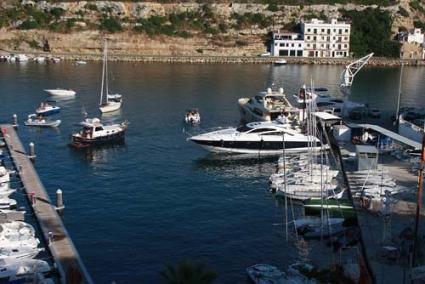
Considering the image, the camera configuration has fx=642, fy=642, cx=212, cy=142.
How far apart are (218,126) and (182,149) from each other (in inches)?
423

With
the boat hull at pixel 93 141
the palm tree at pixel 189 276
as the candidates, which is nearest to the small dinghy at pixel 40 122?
the boat hull at pixel 93 141

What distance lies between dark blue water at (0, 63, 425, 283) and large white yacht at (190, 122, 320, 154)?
1.27 meters

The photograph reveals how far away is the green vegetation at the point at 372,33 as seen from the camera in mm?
137375

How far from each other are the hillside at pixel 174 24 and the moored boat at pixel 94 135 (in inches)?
2970

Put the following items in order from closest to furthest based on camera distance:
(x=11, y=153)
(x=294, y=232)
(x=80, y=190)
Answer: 1. (x=294, y=232)
2. (x=80, y=190)
3. (x=11, y=153)

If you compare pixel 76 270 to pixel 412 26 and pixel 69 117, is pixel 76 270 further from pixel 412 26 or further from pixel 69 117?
pixel 412 26

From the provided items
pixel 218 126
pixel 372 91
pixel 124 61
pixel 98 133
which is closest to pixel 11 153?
pixel 98 133

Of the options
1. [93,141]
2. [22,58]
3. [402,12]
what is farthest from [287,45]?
[93,141]

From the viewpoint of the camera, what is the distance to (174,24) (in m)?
136

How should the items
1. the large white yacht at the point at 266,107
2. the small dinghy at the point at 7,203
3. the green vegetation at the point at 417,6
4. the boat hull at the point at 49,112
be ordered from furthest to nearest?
the green vegetation at the point at 417,6 < the boat hull at the point at 49,112 < the large white yacht at the point at 266,107 < the small dinghy at the point at 7,203

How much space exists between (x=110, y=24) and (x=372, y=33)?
5640 centimetres

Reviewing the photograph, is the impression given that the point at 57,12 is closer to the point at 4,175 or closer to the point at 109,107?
the point at 109,107

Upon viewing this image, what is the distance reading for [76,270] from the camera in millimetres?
28688

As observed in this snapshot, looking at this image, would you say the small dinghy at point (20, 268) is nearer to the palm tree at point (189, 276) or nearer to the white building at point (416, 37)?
the palm tree at point (189, 276)
